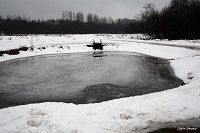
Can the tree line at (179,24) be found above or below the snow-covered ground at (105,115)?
above

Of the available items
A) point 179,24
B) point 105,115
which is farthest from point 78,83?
point 179,24

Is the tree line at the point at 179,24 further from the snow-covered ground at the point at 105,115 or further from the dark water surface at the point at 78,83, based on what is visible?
the snow-covered ground at the point at 105,115

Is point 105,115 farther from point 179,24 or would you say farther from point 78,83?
point 179,24

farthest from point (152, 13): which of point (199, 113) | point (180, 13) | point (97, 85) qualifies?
point (199, 113)

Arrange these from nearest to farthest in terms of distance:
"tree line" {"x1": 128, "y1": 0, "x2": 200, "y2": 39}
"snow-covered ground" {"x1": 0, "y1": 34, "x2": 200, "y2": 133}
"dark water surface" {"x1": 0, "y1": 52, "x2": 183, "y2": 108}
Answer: "snow-covered ground" {"x1": 0, "y1": 34, "x2": 200, "y2": 133} → "dark water surface" {"x1": 0, "y1": 52, "x2": 183, "y2": 108} → "tree line" {"x1": 128, "y1": 0, "x2": 200, "y2": 39}

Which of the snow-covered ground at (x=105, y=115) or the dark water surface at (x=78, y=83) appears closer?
the snow-covered ground at (x=105, y=115)

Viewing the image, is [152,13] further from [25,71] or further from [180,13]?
[25,71]

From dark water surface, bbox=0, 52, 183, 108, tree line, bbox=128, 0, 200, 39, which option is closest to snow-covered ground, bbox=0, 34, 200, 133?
dark water surface, bbox=0, 52, 183, 108

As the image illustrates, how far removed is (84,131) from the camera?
5.59 m

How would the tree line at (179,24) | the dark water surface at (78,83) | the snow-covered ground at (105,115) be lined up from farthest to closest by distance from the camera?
the tree line at (179,24)
the dark water surface at (78,83)
the snow-covered ground at (105,115)

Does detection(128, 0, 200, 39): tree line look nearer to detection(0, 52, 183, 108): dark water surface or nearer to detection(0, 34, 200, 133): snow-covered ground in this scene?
detection(0, 52, 183, 108): dark water surface

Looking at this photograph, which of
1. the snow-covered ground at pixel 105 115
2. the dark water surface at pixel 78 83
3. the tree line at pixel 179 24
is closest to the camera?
the snow-covered ground at pixel 105 115

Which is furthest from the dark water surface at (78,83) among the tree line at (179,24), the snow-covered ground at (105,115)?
the tree line at (179,24)

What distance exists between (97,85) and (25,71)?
23.6ft
